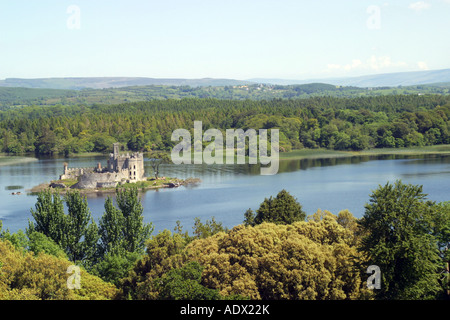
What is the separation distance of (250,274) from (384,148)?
64.9 metres

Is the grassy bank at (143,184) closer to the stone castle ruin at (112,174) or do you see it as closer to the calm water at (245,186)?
the stone castle ruin at (112,174)

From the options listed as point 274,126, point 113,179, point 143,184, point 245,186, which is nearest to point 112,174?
point 113,179

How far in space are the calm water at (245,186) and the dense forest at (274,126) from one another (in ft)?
40.0

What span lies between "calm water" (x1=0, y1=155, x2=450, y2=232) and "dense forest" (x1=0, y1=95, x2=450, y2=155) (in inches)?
480

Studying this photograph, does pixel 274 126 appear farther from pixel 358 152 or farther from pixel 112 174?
pixel 112 174

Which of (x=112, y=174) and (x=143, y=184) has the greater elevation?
(x=112, y=174)

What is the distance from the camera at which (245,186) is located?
160 ft

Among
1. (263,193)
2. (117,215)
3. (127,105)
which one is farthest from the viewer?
(127,105)

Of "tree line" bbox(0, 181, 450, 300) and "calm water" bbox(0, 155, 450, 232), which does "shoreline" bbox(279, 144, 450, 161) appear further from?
"tree line" bbox(0, 181, 450, 300)

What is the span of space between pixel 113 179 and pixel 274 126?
36339 mm

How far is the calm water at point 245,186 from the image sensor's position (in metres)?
38.3

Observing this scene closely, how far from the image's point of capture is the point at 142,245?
2462 centimetres
